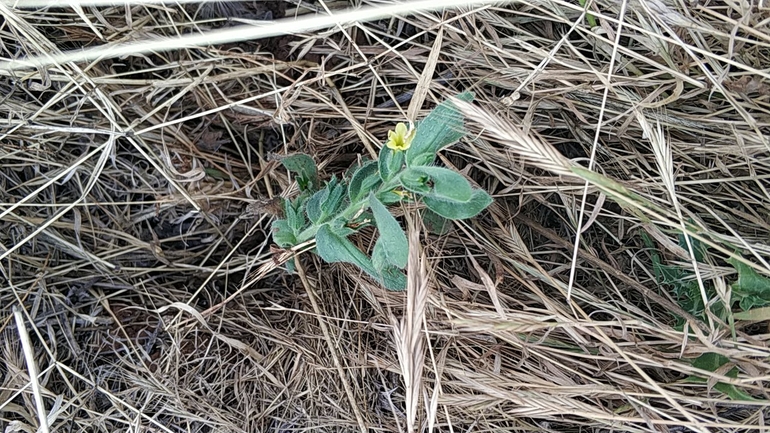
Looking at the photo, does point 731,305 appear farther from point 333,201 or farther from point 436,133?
point 333,201

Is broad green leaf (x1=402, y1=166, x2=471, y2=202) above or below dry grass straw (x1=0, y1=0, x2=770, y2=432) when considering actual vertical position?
above

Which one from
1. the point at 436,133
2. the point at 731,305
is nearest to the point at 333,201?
the point at 436,133

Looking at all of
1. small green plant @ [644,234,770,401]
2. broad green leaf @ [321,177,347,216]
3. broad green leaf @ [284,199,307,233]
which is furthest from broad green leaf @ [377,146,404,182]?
small green plant @ [644,234,770,401]

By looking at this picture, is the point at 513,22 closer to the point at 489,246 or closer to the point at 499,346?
the point at 489,246

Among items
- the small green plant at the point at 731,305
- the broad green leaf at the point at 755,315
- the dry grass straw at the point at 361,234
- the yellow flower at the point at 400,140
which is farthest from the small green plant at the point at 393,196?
the broad green leaf at the point at 755,315

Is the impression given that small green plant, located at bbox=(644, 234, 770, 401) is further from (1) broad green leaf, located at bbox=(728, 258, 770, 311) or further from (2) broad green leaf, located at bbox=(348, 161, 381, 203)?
(2) broad green leaf, located at bbox=(348, 161, 381, 203)

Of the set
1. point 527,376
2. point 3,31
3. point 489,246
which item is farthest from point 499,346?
point 3,31

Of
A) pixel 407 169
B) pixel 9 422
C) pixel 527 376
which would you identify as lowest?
pixel 9 422
